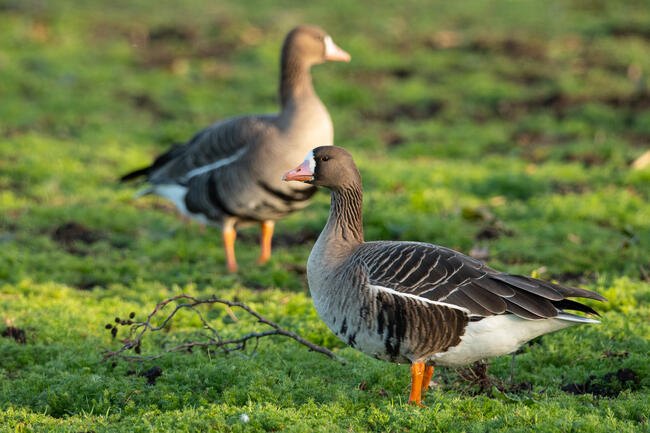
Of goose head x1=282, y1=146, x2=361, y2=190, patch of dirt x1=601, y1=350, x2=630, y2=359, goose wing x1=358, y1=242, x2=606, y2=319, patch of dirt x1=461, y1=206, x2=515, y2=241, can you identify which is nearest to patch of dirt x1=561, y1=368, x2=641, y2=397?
patch of dirt x1=601, y1=350, x2=630, y2=359

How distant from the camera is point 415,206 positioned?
37.1 ft

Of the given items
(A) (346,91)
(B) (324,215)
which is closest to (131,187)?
(B) (324,215)

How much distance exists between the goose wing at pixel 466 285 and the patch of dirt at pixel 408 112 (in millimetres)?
11145

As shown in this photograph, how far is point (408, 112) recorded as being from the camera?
1700 centimetres

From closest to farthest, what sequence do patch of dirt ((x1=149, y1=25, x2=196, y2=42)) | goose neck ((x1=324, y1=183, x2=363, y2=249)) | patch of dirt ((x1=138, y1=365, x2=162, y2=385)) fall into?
1. patch of dirt ((x1=138, y1=365, x2=162, y2=385))
2. goose neck ((x1=324, y1=183, x2=363, y2=249))
3. patch of dirt ((x1=149, y1=25, x2=196, y2=42))

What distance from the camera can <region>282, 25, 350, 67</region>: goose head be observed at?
10094 millimetres

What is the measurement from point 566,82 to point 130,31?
503 inches

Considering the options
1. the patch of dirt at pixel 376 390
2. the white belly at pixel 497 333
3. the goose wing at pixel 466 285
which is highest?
the goose wing at pixel 466 285

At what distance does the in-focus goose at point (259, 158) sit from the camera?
934 centimetres

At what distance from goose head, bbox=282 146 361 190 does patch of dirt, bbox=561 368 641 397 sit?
2459mm

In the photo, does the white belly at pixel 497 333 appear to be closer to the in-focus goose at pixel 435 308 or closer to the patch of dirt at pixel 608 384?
the in-focus goose at pixel 435 308

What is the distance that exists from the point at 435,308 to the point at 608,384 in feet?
5.54

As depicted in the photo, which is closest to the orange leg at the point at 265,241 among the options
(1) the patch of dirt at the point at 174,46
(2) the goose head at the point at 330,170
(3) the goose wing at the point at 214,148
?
(3) the goose wing at the point at 214,148

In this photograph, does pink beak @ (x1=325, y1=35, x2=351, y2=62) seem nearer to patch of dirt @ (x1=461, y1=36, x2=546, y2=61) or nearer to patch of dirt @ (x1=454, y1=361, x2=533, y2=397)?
patch of dirt @ (x1=454, y1=361, x2=533, y2=397)
